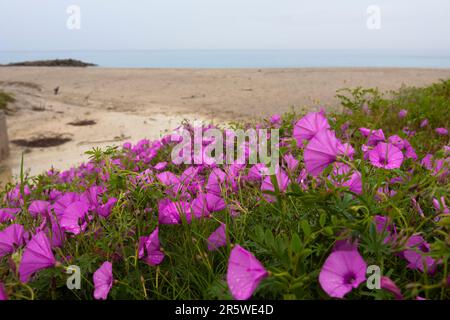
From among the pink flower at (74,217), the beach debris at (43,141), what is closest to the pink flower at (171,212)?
the pink flower at (74,217)

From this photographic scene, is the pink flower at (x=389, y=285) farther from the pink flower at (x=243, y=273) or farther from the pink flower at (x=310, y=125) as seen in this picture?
the pink flower at (x=310, y=125)

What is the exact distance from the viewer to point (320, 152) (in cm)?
115

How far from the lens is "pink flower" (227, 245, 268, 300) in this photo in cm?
89

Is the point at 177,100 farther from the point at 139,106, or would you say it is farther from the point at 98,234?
the point at 98,234

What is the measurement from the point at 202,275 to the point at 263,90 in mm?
10659

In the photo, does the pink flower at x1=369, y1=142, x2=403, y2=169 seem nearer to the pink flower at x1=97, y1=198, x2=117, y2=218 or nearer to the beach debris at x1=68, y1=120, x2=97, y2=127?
the pink flower at x1=97, y1=198, x2=117, y2=218

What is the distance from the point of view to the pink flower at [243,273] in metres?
0.89

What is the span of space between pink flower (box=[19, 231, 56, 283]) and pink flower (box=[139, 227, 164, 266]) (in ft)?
0.85

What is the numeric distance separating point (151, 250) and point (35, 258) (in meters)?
0.34

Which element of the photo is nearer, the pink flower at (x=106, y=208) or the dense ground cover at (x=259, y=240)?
the dense ground cover at (x=259, y=240)

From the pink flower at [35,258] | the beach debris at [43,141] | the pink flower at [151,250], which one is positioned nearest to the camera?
the pink flower at [35,258]

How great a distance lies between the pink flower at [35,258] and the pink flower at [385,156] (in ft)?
3.84

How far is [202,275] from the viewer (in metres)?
1.25

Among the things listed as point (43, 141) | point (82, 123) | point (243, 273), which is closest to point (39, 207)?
point (243, 273)
